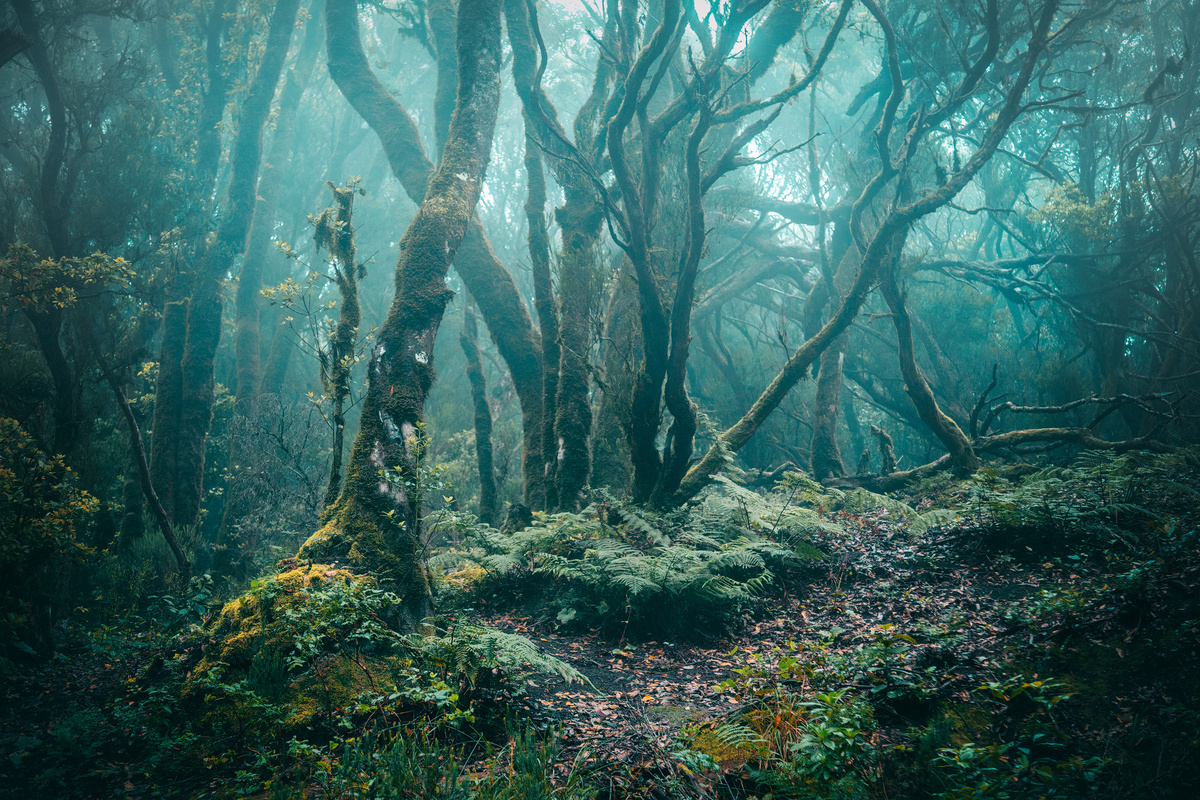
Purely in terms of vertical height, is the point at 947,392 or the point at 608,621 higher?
the point at 947,392

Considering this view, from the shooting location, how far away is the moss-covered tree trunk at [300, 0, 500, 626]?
5.29 metres

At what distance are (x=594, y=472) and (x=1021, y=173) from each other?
62.0 feet

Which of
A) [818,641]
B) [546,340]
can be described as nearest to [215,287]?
[546,340]

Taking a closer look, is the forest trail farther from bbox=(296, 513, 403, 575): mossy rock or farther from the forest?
bbox=(296, 513, 403, 575): mossy rock

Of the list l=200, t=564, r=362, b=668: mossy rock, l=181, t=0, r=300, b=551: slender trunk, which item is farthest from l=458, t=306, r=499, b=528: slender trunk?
l=200, t=564, r=362, b=668: mossy rock

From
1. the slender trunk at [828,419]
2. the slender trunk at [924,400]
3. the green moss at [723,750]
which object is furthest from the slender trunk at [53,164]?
the slender trunk at [828,419]

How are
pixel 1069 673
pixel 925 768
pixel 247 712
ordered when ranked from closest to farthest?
pixel 925 768 < pixel 1069 673 < pixel 247 712

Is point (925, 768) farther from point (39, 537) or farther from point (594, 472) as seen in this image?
point (39, 537)

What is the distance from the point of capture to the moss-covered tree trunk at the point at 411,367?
5289 millimetres

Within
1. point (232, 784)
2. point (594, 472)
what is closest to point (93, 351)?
point (594, 472)

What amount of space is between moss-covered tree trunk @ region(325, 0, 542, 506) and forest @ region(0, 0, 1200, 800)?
0.07 m

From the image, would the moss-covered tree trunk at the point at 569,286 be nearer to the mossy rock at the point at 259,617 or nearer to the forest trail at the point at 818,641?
the forest trail at the point at 818,641

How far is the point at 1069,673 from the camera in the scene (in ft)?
10.7

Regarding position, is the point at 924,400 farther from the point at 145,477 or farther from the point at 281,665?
the point at 145,477
